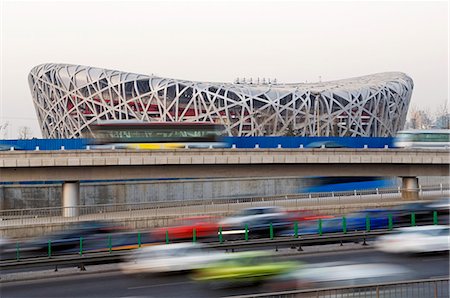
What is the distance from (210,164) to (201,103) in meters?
40.6

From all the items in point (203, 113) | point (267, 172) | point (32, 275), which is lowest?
point (32, 275)

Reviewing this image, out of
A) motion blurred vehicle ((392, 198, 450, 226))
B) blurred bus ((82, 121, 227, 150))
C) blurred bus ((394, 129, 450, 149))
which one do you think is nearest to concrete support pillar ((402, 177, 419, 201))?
blurred bus ((394, 129, 450, 149))

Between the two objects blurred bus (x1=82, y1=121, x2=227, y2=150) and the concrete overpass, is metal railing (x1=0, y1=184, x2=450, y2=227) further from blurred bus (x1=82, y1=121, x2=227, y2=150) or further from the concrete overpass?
blurred bus (x1=82, y1=121, x2=227, y2=150)

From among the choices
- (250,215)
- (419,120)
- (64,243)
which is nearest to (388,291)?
(64,243)

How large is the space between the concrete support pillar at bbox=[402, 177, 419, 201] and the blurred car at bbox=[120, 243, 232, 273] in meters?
21.5

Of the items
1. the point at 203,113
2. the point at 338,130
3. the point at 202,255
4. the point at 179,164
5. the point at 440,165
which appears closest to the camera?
the point at 202,255

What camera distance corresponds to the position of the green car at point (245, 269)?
48.3 ft

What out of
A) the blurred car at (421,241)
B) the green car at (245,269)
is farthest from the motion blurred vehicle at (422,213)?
the green car at (245,269)

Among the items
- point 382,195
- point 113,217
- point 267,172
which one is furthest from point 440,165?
point 113,217

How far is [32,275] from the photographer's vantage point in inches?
703

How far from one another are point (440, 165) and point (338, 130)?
142 ft

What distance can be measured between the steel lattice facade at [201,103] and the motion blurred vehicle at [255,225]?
158 ft

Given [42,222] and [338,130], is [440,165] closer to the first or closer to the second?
[42,222]

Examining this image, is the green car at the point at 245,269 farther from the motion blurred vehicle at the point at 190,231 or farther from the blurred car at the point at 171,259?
the motion blurred vehicle at the point at 190,231
